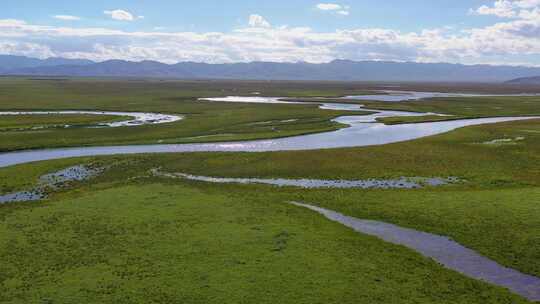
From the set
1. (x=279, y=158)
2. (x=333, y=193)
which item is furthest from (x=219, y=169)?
(x=333, y=193)

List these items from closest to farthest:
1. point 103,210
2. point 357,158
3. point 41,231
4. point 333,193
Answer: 1. point 41,231
2. point 103,210
3. point 333,193
4. point 357,158

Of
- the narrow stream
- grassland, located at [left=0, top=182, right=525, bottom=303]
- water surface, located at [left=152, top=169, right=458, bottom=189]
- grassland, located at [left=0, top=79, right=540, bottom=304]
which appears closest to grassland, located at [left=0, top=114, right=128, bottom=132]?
grassland, located at [left=0, top=79, right=540, bottom=304]

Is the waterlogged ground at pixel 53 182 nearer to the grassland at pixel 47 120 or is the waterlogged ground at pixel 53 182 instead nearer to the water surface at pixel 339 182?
the water surface at pixel 339 182

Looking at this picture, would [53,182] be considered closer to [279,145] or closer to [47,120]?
[279,145]

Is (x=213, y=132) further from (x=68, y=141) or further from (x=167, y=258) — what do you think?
(x=167, y=258)

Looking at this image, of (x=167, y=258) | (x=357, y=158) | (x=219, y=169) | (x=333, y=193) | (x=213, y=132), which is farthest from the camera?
(x=213, y=132)

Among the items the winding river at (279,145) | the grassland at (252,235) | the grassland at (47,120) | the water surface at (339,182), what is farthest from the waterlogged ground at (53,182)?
the grassland at (47,120)
